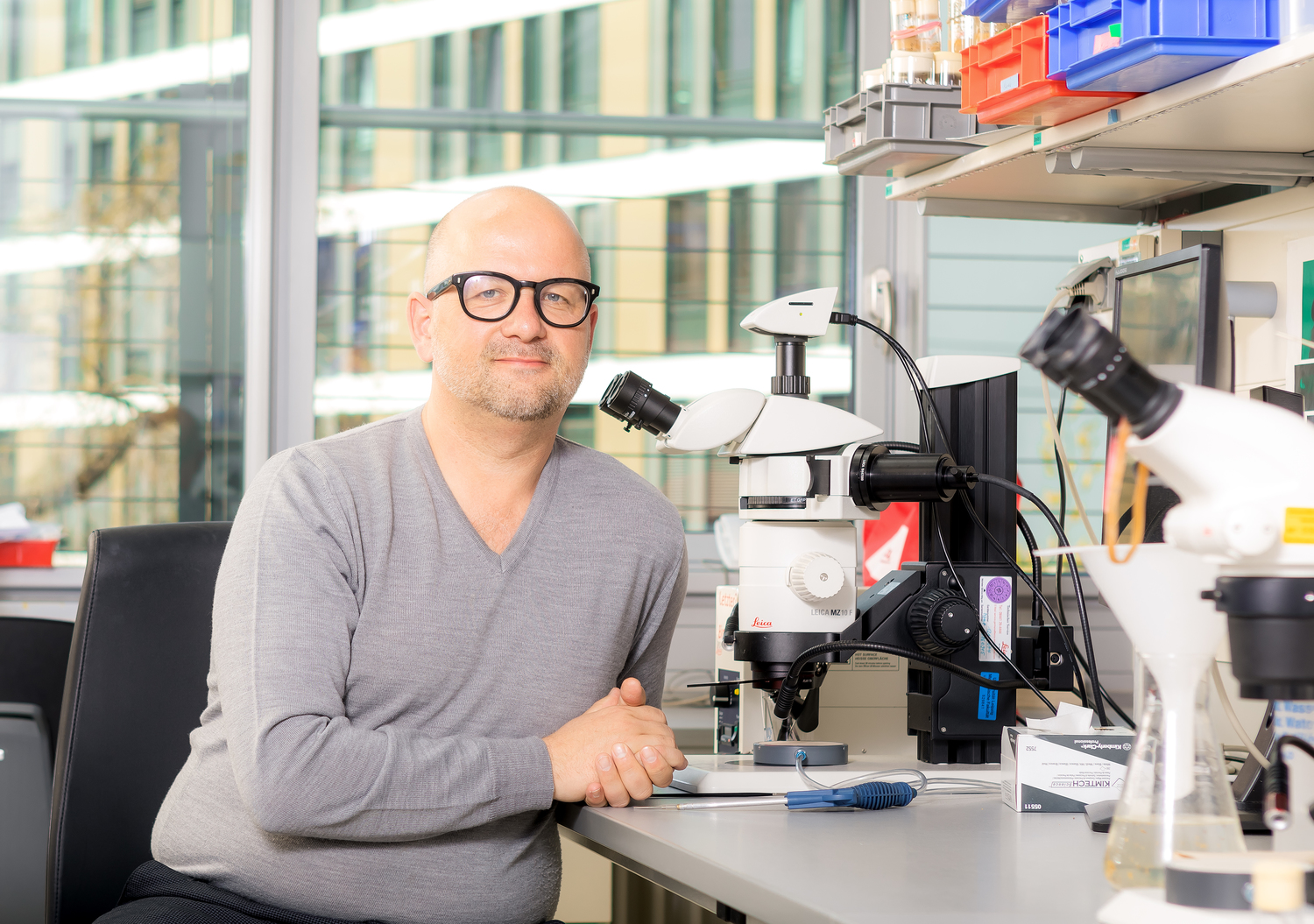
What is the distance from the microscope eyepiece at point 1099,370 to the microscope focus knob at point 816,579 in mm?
723

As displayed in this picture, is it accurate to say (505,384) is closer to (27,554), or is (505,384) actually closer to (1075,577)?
(1075,577)

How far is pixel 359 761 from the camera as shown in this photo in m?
1.20

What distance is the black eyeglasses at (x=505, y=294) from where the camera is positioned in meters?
1.47

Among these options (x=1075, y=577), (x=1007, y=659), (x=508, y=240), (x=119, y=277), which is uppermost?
(x=119, y=277)

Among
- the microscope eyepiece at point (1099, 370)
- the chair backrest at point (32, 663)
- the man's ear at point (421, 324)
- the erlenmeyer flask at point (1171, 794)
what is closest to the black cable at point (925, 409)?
the man's ear at point (421, 324)

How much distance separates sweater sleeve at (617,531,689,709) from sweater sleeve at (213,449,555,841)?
28 centimetres

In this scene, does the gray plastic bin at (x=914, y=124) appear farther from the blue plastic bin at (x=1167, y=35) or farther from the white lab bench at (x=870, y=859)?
the white lab bench at (x=870, y=859)

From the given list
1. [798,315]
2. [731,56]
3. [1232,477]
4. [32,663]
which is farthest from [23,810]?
[731,56]

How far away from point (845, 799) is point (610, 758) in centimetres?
24

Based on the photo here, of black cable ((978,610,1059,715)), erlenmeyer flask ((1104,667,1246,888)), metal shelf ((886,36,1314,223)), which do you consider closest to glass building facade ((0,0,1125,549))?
metal shelf ((886,36,1314,223))

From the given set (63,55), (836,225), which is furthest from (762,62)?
(63,55)

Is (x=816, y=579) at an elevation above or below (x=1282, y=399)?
below

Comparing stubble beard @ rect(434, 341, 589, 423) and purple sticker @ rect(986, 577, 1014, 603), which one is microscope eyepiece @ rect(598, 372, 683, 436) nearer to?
stubble beard @ rect(434, 341, 589, 423)

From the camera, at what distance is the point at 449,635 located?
1.35 metres
